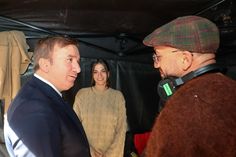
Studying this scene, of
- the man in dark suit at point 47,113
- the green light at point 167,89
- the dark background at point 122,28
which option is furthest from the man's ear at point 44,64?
the dark background at point 122,28

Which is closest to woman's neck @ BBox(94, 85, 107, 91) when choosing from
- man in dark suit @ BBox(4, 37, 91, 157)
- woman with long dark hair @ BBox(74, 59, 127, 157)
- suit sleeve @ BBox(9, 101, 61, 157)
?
woman with long dark hair @ BBox(74, 59, 127, 157)

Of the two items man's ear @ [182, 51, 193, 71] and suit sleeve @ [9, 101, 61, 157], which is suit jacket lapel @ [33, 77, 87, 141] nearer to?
suit sleeve @ [9, 101, 61, 157]

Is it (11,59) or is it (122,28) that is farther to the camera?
(122,28)

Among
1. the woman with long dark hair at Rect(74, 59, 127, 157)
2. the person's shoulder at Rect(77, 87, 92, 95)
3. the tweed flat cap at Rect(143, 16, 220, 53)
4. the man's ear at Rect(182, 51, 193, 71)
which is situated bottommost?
the woman with long dark hair at Rect(74, 59, 127, 157)

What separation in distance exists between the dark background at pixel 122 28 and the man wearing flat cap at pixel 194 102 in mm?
1526

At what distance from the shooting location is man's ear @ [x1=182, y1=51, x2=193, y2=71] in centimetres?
116

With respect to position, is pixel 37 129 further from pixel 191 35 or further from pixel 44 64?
pixel 191 35

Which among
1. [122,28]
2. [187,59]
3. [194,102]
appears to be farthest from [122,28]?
[194,102]

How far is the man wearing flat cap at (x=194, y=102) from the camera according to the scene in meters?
1.01

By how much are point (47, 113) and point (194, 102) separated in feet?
2.17

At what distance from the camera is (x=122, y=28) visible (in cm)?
331

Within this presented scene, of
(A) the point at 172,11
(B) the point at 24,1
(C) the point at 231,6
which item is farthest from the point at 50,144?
(C) the point at 231,6

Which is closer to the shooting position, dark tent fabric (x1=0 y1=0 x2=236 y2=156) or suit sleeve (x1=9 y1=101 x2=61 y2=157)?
suit sleeve (x1=9 y1=101 x2=61 y2=157)

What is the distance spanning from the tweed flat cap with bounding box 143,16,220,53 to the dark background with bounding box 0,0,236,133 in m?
1.50
